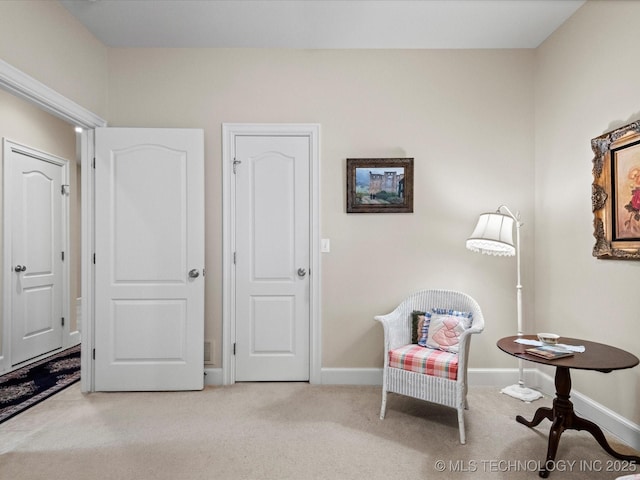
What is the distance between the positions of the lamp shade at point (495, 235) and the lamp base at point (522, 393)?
111cm

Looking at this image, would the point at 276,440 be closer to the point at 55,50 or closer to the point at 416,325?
the point at 416,325

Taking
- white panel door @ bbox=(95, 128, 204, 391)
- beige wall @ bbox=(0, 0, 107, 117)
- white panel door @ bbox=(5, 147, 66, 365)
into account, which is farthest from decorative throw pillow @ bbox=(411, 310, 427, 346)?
white panel door @ bbox=(5, 147, 66, 365)

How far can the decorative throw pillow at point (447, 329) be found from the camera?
8.41 ft

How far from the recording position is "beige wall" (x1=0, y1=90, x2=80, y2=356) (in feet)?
11.9

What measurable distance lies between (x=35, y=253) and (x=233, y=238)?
243 cm

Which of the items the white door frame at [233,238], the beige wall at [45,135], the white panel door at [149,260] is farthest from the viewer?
the beige wall at [45,135]

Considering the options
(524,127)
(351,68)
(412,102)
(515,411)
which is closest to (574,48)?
(524,127)

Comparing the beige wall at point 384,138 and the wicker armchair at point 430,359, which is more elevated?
the beige wall at point 384,138

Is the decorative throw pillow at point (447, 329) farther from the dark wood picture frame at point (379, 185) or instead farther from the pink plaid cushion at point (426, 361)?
the dark wood picture frame at point (379, 185)

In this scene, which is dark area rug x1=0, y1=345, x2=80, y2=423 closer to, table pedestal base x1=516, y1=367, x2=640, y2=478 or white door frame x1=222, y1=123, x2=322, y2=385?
white door frame x1=222, y1=123, x2=322, y2=385

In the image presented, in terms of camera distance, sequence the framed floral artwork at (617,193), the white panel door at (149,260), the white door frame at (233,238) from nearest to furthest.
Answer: the framed floral artwork at (617,193)
the white panel door at (149,260)
the white door frame at (233,238)

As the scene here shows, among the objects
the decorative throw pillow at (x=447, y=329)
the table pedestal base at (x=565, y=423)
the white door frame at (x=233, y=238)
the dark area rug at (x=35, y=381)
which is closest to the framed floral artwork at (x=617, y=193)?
the table pedestal base at (x=565, y=423)

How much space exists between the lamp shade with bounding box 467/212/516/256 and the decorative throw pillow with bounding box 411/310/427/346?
67cm

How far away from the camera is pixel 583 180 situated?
2594mm
